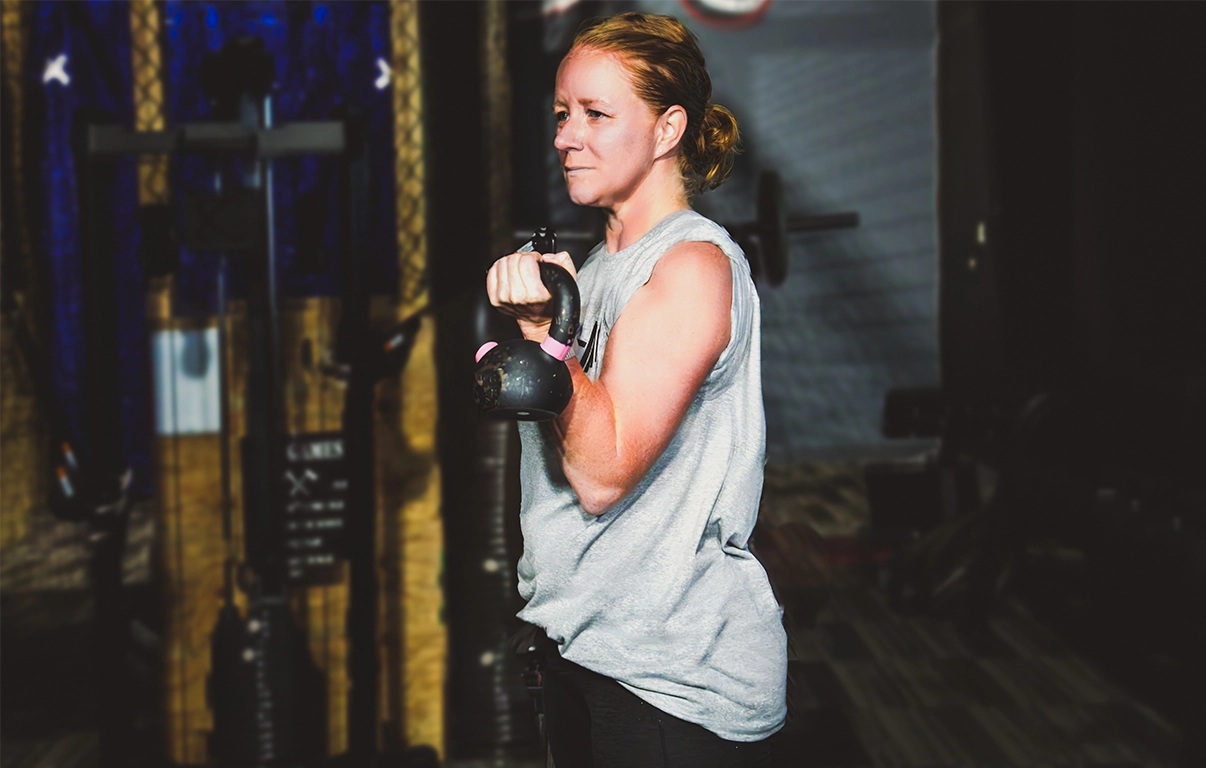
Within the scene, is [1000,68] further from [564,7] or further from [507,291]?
[507,291]

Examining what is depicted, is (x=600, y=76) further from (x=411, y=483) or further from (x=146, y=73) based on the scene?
(x=146, y=73)

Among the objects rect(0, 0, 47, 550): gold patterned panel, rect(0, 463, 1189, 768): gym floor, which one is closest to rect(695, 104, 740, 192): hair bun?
rect(0, 463, 1189, 768): gym floor

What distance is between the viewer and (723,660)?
3.17 feet

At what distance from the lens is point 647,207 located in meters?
1.04

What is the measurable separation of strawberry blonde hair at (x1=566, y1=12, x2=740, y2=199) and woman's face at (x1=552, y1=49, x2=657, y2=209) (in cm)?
1

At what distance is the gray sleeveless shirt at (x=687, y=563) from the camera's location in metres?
0.95

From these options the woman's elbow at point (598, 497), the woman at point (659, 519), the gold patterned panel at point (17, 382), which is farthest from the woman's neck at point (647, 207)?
the gold patterned panel at point (17, 382)

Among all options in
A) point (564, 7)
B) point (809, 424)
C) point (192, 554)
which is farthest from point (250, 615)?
point (809, 424)

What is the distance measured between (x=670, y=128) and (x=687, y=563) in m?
0.44

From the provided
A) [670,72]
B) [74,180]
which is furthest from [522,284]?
[74,180]

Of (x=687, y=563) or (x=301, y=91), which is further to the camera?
(x=301, y=91)

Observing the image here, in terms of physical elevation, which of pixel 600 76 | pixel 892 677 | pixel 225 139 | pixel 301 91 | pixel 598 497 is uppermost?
pixel 301 91

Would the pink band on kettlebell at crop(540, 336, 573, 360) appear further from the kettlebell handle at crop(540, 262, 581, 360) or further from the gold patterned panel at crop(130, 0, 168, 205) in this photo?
the gold patterned panel at crop(130, 0, 168, 205)

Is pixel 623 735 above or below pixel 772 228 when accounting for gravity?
below
